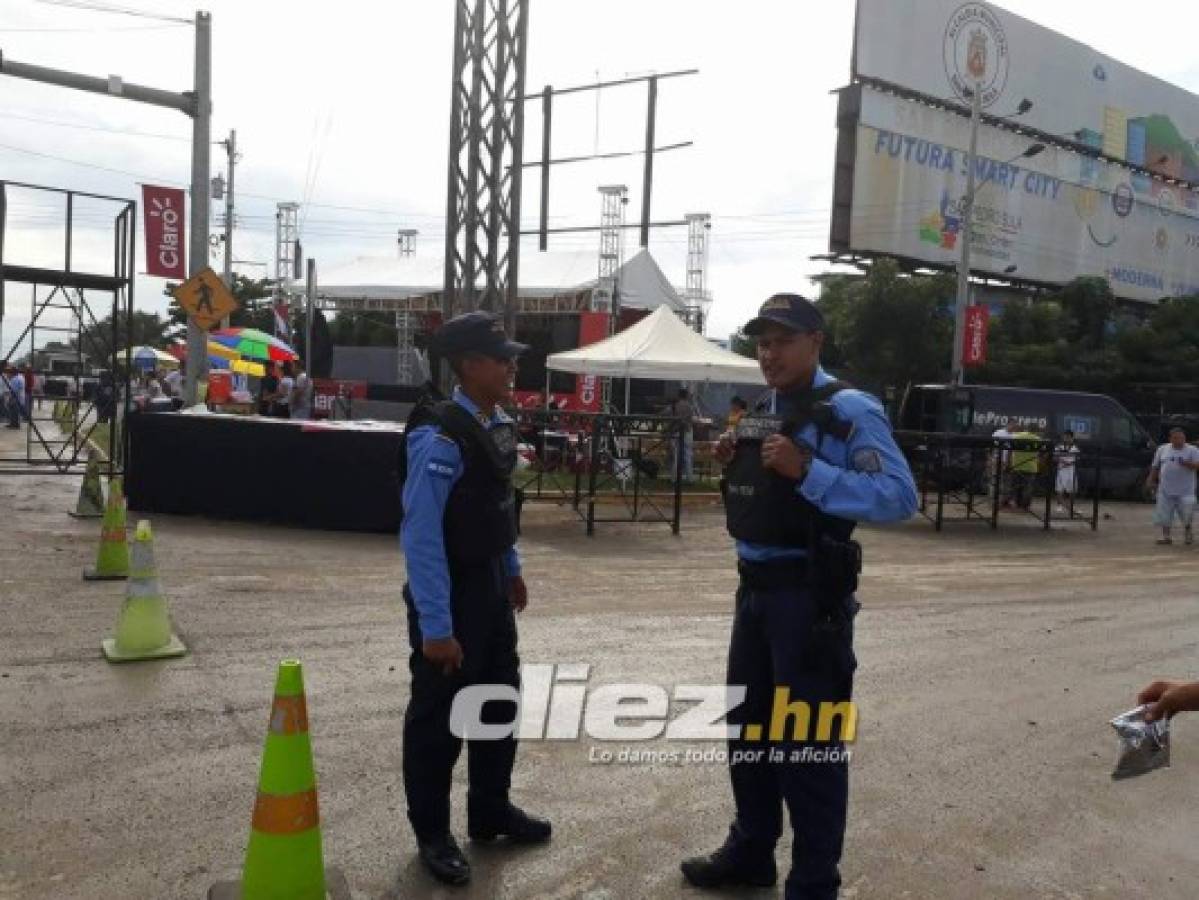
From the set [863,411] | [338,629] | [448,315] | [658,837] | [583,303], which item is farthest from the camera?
[583,303]

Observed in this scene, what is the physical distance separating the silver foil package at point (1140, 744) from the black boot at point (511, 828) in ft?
6.36

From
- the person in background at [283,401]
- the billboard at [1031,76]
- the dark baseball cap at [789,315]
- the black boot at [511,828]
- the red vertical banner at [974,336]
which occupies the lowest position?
the black boot at [511,828]

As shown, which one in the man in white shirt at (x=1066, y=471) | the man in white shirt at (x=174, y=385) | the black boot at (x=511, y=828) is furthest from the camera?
the man in white shirt at (x=174, y=385)

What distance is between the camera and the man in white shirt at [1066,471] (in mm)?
16984

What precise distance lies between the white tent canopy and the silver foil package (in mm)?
14452

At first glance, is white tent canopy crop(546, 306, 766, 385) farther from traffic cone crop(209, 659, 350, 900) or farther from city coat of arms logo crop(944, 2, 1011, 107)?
city coat of arms logo crop(944, 2, 1011, 107)

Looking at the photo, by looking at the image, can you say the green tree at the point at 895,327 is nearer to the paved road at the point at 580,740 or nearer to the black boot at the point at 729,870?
the paved road at the point at 580,740

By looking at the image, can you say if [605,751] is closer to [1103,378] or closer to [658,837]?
[658,837]

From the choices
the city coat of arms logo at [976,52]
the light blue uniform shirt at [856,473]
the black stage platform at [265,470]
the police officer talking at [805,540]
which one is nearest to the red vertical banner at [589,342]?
the black stage platform at [265,470]

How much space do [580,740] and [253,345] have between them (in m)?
25.3

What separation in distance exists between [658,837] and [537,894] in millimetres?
641

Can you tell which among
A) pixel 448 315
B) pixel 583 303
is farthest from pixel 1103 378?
pixel 448 315

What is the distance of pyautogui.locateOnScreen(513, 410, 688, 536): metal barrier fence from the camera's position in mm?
12820

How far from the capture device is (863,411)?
10.3 feet
